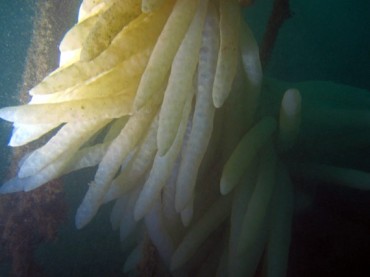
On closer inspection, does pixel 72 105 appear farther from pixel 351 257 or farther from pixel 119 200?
pixel 351 257

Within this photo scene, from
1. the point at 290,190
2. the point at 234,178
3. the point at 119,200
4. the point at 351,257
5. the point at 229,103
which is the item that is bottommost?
the point at 351,257

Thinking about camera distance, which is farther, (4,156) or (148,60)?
(4,156)

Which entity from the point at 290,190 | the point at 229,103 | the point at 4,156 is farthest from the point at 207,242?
the point at 4,156

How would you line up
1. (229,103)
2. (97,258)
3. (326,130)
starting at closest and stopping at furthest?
(229,103), (326,130), (97,258)

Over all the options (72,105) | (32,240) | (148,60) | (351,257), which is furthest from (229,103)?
(32,240)

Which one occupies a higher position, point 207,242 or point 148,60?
point 148,60

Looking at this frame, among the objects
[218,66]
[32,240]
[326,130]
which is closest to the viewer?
[218,66]

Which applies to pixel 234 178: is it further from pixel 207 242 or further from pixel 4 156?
pixel 4 156
